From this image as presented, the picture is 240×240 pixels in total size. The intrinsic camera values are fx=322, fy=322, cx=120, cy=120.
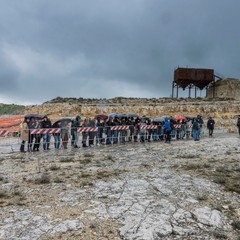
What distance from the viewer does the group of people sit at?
1845 centimetres

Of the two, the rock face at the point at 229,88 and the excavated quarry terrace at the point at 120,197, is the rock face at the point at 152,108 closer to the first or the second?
the rock face at the point at 229,88

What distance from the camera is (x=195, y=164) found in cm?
1360

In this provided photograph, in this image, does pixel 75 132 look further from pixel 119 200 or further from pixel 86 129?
pixel 119 200

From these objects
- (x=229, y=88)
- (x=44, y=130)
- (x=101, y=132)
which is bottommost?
(x=101, y=132)

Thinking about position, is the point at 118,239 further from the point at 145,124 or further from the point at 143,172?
the point at 145,124

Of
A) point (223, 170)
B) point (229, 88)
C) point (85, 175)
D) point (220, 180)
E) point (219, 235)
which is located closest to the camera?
point (219, 235)

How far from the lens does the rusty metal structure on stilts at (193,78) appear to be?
62.8 m

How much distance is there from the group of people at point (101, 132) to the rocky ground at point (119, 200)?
4587 millimetres

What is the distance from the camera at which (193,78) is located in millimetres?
63125

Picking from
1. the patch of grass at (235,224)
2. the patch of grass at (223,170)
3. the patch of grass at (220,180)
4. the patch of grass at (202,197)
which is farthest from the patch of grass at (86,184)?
the patch of grass at (223,170)

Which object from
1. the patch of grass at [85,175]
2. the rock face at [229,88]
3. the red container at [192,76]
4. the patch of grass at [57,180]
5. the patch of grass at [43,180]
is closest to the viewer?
the patch of grass at [43,180]

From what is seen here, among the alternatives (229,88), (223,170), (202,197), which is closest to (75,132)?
(223,170)

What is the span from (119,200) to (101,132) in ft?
44.2

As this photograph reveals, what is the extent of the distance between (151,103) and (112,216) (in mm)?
50819
